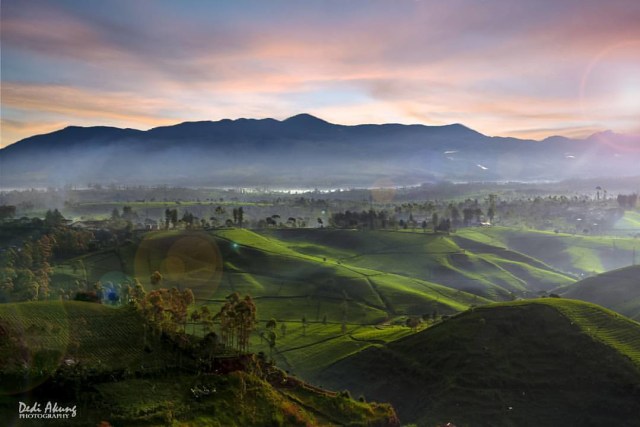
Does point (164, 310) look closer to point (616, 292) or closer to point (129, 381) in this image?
point (129, 381)

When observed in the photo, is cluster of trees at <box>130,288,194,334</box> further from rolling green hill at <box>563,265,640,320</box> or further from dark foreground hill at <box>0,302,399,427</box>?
rolling green hill at <box>563,265,640,320</box>

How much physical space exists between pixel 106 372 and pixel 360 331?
Answer: 96.8 meters

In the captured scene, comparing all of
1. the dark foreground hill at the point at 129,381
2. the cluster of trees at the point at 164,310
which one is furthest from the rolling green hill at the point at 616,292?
the cluster of trees at the point at 164,310

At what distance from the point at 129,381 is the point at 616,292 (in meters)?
172

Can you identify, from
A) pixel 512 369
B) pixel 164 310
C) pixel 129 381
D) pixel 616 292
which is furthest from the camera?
pixel 616 292

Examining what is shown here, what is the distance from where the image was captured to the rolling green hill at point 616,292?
17076cm

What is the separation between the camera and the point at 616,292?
18450 centimetres

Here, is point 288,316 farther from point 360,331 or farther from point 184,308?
point 184,308

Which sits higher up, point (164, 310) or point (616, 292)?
point (164, 310)

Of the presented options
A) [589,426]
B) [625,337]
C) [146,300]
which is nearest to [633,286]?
[625,337]

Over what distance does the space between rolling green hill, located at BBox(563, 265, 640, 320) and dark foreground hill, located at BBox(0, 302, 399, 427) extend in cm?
12305

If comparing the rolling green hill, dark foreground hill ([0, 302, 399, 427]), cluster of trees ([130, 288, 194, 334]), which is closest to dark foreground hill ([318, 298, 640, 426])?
dark foreground hill ([0, 302, 399, 427])

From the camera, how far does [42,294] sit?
149 meters

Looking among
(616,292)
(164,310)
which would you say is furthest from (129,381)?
(616,292)
